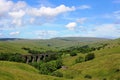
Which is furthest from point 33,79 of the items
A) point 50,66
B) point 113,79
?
point 50,66

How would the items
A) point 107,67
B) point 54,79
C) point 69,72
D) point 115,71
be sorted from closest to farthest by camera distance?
point 54,79, point 115,71, point 107,67, point 69,72

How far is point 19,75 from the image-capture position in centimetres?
7956

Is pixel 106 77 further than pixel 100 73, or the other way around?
pixel 100 73

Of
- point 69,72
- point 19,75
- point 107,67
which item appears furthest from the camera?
point 69,72

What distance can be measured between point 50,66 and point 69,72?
32033 millimetres

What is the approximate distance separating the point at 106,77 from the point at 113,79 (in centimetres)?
543

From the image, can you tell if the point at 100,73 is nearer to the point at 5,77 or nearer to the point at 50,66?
the point at 50,66

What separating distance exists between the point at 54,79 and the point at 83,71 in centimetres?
4953

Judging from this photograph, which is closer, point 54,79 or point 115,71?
point 54,79

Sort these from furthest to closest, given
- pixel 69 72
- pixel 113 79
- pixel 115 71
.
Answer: pixel 69 72, pixel 115 71, pixel 113 79

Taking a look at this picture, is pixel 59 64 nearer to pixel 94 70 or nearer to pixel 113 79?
pixel 94 70

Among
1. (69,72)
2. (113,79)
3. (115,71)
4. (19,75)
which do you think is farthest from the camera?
(69,72)

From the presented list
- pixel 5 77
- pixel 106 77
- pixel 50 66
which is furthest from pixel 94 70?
pixel 5 77

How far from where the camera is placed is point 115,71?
394 feet
